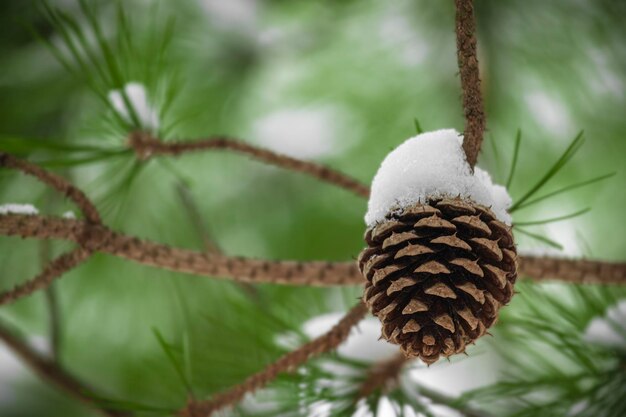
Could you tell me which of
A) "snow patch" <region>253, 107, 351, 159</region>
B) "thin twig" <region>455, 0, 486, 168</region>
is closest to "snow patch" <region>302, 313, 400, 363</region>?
"thin twig" <region>455, 0, 486, 168</region>

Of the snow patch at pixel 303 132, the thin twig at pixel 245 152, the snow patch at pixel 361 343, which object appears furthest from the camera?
the snow patch at pixel 303 132

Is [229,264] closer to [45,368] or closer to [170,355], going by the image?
[170,355]

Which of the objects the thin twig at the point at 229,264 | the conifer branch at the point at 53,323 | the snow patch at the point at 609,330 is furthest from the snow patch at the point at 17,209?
the snow patch at the point at 609,330

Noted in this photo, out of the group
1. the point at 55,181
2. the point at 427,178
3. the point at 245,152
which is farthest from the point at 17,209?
the point at 427,178

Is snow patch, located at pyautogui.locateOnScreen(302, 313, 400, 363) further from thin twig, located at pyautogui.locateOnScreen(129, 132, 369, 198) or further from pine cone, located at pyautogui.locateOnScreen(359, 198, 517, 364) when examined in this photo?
pine cone, located at pyautogui.locateOnScreen(359, 198, 517, 364)

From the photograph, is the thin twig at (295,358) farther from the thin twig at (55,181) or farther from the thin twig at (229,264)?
the thin twig at (55,181)

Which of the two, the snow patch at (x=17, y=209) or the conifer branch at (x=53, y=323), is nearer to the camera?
the snow patch at (x=17, y=209)

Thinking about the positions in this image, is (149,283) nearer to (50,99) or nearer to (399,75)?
(50,99)

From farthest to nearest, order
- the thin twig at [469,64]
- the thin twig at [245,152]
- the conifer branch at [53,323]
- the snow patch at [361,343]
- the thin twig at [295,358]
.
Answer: the conifer branch at [53,323] → the snow patch at [361,343] → the thin twig at [245,152] → the thin twig at [295,358] → the thin twig at [469,64]
